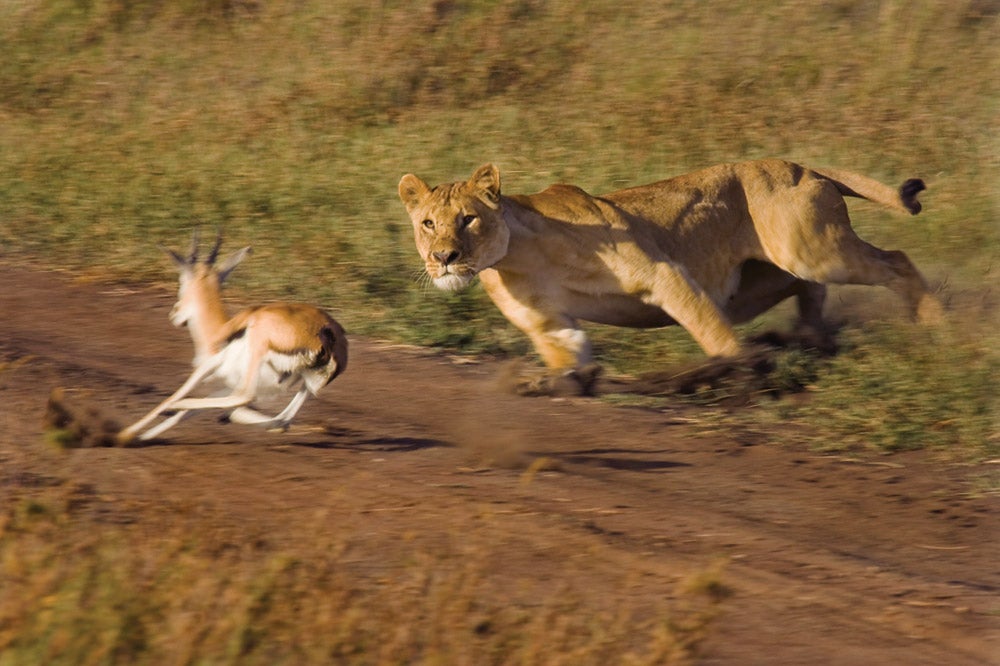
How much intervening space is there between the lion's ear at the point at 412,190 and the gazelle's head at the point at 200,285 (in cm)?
95

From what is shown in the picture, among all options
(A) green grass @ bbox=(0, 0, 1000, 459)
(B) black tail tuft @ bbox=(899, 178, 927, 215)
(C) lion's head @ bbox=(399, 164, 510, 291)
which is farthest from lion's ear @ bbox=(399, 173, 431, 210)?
(B) black tail tuft @ bbox=(899, 178, 927, 215)

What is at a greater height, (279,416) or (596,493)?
(279,416)

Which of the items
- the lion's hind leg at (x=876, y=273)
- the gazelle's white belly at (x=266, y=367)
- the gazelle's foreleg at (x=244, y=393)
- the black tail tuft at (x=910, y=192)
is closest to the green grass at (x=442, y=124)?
the lion's hind leg at (x=876, y=273)

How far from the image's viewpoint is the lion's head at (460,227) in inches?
269

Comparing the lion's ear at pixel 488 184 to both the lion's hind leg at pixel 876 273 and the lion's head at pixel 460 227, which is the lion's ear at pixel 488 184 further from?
the lion's hind leg at pixel 876 273

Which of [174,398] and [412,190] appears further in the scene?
[412,190]

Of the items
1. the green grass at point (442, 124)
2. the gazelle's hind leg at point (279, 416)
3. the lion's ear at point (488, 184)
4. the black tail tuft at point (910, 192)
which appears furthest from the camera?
the green grass at point (442, 124)

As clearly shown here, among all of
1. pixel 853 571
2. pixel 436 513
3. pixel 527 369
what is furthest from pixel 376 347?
pixel 853 571

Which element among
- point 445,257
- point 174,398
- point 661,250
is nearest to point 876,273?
point 661,250

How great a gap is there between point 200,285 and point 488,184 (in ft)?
4.55

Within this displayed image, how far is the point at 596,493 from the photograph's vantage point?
5836mm

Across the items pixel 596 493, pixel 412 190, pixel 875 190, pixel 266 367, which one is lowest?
pixel 596 493

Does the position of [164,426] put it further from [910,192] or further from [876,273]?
[910,192]

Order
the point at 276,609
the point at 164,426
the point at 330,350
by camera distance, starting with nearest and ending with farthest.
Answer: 1. the point at 276,609
2. the point at 330,350
3. the point at 164,426
